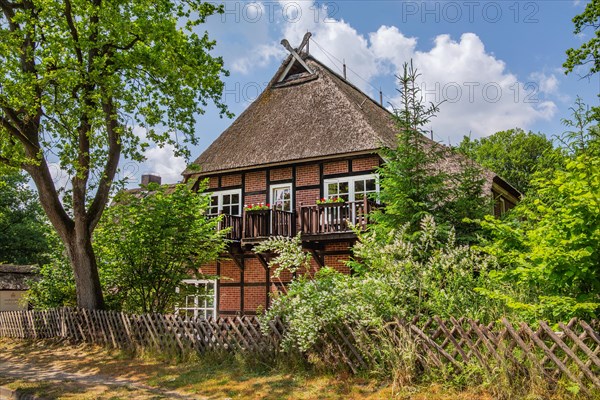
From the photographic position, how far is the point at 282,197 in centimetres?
1736

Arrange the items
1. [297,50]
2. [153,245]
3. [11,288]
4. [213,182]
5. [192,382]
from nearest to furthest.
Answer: [192,382]
[153,245]
[213,182]
[297,50]
[11,288]

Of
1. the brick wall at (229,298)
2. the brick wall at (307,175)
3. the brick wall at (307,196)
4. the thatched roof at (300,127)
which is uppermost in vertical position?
the thatched roof at (300,127)

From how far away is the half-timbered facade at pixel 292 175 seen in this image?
602 inches

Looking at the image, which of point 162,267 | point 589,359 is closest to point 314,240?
point 162,267

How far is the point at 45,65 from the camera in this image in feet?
36.9

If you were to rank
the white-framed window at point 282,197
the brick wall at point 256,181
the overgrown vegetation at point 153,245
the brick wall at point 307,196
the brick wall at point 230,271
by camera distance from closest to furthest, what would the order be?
1. the overgrown vegetation at point 153,245
2. the brick wall at point 307,196
3. the white-framed window at point 282,197
4. the brick wall at point 230,271
5. the brick wall at point 256,181

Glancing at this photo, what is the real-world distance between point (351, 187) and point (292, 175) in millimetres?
2285

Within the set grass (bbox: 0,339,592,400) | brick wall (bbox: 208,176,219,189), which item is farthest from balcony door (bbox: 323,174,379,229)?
grass (bbox: 0,339,592,400)

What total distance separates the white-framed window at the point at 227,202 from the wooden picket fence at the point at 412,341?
7603mm

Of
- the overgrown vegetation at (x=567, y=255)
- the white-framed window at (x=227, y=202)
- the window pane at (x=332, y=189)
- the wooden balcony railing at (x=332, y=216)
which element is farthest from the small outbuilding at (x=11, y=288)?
the overgrown vegetation at (x=567, y=255)

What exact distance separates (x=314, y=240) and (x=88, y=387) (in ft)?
25.8

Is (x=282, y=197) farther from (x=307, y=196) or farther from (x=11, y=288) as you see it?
(x=11, y=288)

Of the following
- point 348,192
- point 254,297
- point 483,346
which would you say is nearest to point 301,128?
point 348,192

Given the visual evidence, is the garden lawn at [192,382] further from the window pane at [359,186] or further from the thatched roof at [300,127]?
the thatched roof at [300,127]
